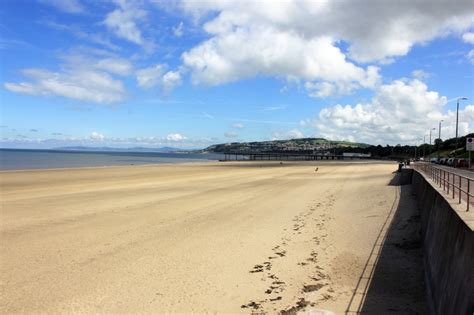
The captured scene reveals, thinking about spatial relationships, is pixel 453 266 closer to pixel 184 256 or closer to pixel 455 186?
pixel 455 186

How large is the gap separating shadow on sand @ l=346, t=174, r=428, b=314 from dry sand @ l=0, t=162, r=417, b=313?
0.59ft

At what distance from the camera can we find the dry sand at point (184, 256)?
7.14 meters

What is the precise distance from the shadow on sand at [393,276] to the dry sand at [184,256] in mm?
180

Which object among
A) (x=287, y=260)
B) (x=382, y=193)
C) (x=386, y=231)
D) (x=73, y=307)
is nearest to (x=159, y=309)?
(x=73, y=307)

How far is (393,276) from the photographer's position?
8.46 meters

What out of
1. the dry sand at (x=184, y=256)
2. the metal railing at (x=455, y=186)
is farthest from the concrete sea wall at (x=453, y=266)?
the dry sand at (x=184, y=256)

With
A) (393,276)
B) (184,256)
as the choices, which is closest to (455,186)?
(393,276)

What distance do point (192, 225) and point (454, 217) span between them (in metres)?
8.66

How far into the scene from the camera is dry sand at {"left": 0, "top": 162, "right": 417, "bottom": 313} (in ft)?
23.4

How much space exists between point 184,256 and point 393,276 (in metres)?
4.73

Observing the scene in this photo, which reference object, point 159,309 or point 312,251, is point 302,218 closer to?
point 312,251

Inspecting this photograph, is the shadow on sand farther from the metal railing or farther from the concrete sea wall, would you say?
the metal railing

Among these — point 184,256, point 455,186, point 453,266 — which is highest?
point 455,186

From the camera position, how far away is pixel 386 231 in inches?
495
